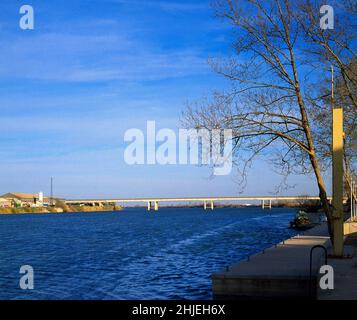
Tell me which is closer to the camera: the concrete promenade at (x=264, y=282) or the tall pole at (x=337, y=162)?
the concrete promenade at (x=264, y=282)

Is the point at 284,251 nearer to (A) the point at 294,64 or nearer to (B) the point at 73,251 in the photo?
(A) the point at 294,64

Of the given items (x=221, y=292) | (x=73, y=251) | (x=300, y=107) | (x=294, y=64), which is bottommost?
(x=73, y=251)

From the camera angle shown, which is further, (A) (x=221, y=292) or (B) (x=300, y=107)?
(B) (x=300, y=107)

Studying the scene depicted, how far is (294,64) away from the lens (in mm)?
21062

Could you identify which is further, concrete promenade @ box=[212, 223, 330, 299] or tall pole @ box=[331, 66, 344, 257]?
tall pole @ box=[331, 66, 344, 257]

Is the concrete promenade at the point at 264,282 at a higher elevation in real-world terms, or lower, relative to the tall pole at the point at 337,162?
lower

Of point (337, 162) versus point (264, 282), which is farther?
point (337, 162)

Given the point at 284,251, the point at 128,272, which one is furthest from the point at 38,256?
the point at 284,251

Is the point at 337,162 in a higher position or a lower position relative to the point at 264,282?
higher

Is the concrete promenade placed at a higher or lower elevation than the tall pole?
lower
